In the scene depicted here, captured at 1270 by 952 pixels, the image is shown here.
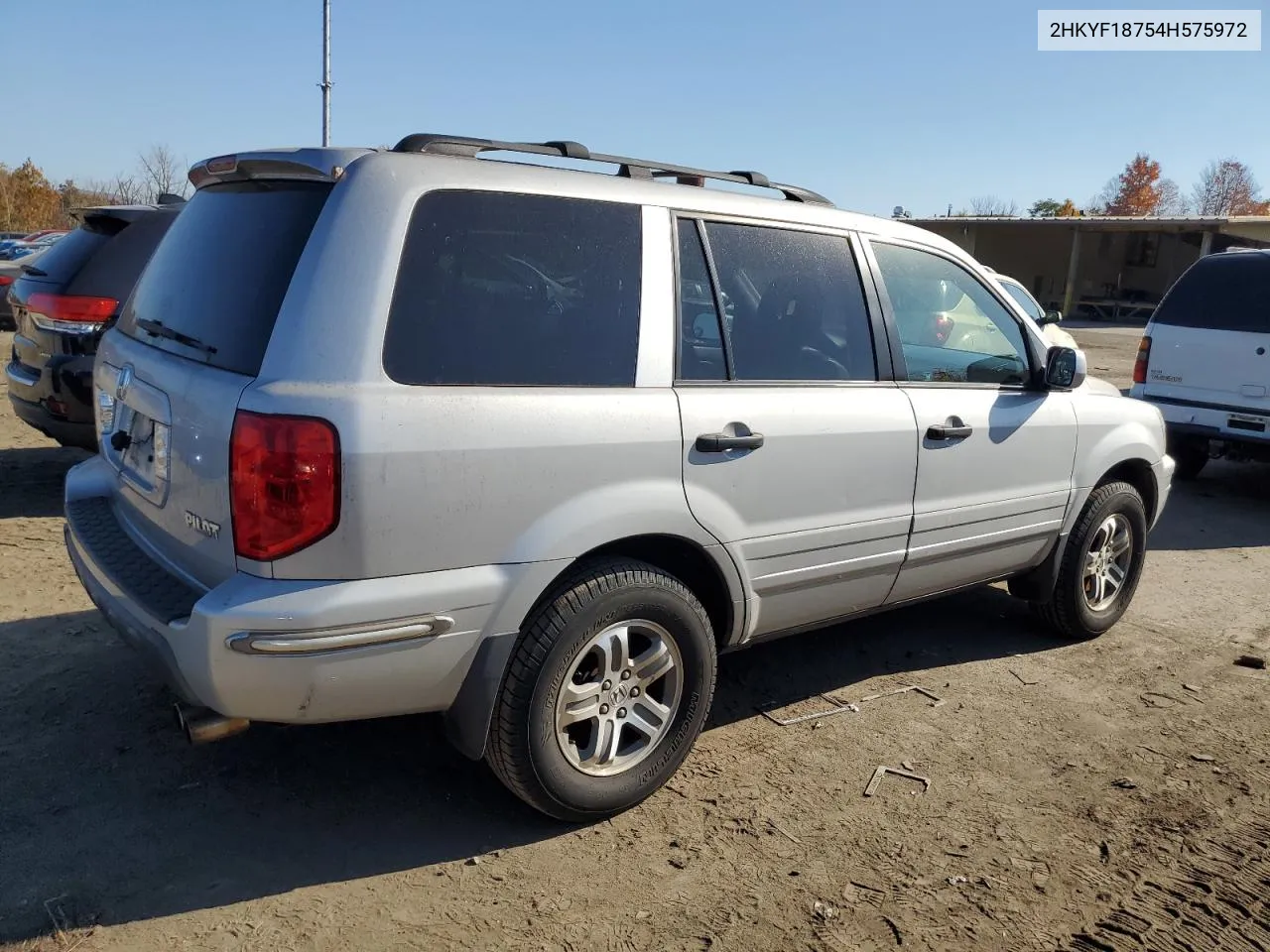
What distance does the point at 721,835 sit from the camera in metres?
3.20

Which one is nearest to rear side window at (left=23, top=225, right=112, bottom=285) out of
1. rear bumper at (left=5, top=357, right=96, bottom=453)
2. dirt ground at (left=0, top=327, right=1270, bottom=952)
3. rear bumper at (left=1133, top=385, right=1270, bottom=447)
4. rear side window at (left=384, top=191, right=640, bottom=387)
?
Answer: rear bumper at (left=5, top=357, right=96, bottom=453)

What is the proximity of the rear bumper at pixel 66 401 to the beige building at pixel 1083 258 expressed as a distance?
31.4 m

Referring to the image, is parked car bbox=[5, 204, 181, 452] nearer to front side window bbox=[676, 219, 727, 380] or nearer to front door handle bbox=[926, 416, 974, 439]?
front side window bbox=[676, 219, 727, 380]

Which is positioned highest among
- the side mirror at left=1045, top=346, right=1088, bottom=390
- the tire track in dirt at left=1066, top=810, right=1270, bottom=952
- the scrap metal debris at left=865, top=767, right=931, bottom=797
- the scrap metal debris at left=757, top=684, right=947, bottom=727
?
the side mirror at left=1045, top=346, right=1088, bottom=390

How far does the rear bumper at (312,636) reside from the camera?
8.40ft

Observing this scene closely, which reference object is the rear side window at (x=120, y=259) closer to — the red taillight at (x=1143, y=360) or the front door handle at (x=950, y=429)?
the front door handle at (x=950, y=429)

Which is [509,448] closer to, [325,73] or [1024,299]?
[1024,299]

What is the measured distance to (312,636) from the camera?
2561 mm

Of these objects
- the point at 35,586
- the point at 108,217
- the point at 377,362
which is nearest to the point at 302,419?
the point at 377,362

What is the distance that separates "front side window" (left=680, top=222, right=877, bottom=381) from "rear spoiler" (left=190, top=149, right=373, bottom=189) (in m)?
1.12

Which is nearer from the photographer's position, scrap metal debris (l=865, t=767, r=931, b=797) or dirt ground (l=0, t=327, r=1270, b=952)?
dirt ground (l=0, t=327, r=1270, b=952)

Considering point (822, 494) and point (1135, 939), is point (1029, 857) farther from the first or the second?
point (822, 494)

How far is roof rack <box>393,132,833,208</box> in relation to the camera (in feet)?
9.84

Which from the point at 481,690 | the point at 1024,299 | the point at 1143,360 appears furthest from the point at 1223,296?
the point at 481,690
